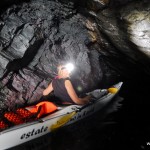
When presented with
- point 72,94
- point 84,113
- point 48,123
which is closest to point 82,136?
point 84,113

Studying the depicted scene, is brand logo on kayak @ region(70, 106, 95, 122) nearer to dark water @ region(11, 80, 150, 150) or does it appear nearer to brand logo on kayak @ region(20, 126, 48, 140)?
dark water @ region(11, 80, 150, 150)

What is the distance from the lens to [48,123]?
648 cm

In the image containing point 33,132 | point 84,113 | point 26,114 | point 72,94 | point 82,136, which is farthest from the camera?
point 84,113

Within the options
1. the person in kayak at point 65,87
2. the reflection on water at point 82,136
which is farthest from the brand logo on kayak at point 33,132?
the person in kayak at point 65,87

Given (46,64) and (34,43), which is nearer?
(34,43)

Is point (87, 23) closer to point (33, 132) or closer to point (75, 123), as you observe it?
point (75, 123)

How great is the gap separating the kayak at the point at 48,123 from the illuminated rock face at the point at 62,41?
204 cm

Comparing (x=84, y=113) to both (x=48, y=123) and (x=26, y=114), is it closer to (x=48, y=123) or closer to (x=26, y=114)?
(x=48, y=123)

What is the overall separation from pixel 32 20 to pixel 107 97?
4039 mm

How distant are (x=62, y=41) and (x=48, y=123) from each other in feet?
13.1

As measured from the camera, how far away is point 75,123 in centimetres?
760

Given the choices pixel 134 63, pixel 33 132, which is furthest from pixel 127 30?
pixel 33 132

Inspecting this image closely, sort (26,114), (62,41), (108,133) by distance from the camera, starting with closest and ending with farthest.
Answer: (26,114), (108,133), (62,41)

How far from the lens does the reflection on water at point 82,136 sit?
6289 mm
